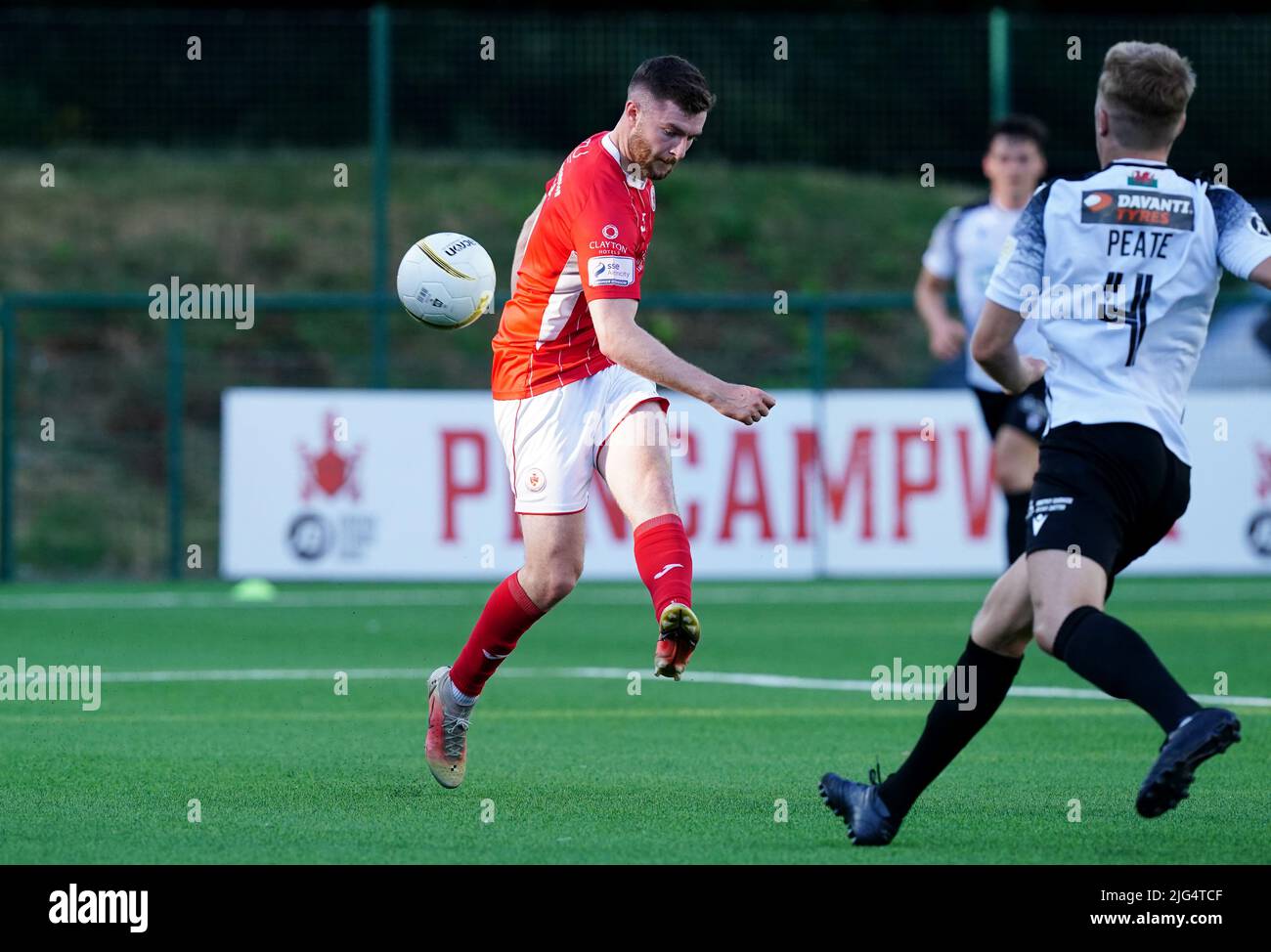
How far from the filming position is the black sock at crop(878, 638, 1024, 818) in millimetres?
5344

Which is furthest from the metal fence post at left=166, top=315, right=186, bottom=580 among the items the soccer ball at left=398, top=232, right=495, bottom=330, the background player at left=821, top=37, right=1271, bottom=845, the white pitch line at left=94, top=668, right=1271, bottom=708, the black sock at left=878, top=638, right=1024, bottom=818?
the background player at left=821, top=37, right=1271, bottom=845

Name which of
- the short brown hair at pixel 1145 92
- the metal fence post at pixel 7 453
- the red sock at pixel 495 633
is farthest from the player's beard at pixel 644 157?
the metal fence post at pixel 7 453

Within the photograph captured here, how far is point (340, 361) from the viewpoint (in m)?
23.0

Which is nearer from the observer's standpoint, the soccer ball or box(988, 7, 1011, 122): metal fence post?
the soccer ball

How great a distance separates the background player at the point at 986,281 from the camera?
10.8 metres

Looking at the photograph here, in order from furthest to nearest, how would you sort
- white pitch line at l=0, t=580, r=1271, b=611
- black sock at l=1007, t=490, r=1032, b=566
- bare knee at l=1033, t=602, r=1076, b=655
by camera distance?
white pitch line at l=0, t=580, r=1271, b=611 < black sock at l=1007, t=490, r=1032, b=566 < bare knee at l=1033, t=602, r=1076, b=655

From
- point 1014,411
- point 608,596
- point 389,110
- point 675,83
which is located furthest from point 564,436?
point 389,110

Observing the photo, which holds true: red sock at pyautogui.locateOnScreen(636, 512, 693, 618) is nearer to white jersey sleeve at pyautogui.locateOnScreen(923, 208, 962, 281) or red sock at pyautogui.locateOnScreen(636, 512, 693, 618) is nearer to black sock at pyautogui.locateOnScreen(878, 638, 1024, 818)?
black sock at pyautogui.locateOnScreen(878, 638, 1024, 818)

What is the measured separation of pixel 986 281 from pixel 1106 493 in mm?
6204

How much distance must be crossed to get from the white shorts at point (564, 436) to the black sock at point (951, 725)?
1.51 meters

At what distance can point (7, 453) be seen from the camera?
684 inches
